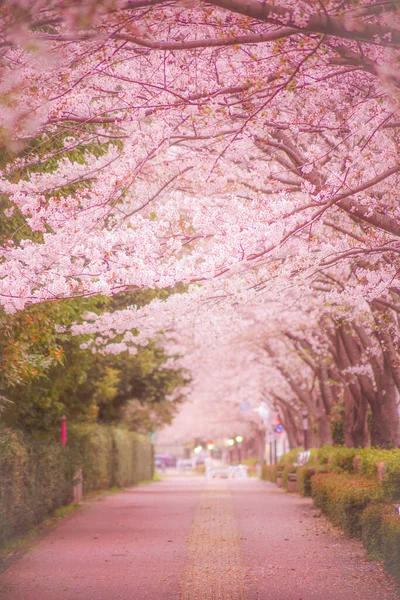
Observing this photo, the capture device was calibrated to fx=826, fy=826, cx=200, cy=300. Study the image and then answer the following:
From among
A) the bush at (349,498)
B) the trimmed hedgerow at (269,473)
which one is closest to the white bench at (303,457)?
the trimmed hedgerow at (269,473)

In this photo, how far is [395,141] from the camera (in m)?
9.80

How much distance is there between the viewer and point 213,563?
448 inches

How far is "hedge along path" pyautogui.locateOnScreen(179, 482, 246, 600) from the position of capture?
921 cm

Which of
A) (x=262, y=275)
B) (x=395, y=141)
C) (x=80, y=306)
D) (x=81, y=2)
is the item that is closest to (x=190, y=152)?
(x=262, y=275)

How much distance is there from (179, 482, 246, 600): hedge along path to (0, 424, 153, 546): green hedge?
9.97ft

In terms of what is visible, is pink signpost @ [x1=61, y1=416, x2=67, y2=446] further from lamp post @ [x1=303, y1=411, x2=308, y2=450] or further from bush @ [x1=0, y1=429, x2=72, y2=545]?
lamp post @ [x1=303, y1=411, x2=308, y2=450]

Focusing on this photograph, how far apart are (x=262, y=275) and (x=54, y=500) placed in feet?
33.4

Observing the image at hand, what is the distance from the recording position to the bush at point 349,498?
12664mm

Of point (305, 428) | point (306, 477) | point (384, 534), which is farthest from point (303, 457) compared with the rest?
point (384, 534)

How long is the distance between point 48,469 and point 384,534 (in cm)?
955

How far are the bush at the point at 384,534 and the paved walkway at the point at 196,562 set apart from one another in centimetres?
20

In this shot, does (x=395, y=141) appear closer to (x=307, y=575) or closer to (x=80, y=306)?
(x=307, y=575)

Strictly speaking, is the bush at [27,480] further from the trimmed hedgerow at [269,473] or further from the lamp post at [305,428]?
the trimmed hedgerow at [269,473]

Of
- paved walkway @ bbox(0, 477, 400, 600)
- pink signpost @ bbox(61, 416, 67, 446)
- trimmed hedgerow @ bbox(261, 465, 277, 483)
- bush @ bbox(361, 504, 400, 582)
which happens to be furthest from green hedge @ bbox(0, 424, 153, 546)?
trimmed hedgerow @ bbox(261, 465, 277, 483)
